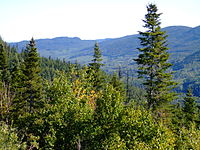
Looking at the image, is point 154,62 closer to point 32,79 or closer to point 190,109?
point 32,79

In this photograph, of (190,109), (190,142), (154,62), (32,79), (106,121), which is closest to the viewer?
(106,121)

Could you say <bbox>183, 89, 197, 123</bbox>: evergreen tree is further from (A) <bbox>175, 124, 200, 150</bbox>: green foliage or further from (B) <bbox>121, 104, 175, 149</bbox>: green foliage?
(B) <bbox>121, 104, 175, 149</bbox>: green foliage

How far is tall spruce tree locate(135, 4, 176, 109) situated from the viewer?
2867 centimetres

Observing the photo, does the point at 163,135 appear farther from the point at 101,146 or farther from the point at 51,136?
the point at 51,136

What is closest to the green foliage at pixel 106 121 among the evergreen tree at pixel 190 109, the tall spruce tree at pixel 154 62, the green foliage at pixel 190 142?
the green foliage at pixel 190 142

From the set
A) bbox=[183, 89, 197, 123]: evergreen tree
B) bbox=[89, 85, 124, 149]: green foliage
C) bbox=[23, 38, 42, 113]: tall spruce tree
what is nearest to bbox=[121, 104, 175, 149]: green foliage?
bbox=[89, 85, 124, 149]: green foliage

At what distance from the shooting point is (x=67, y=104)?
19688mm

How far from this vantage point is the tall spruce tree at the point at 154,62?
94.1 feet

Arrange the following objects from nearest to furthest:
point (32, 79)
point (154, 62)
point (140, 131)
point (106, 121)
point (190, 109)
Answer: point (140, 131) → point (106, 121) → point (154, 62) → point (32, 79) → point (190, 109)

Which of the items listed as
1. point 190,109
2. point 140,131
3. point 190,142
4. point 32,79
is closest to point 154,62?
point 190,142

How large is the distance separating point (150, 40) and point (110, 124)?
15.0 meters

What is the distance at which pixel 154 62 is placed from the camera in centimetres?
2839

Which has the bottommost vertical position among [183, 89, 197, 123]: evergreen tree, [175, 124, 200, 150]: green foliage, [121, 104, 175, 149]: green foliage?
[183, 89, 197, 123]: evergreen tree

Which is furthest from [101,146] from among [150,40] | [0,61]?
[0,61]
